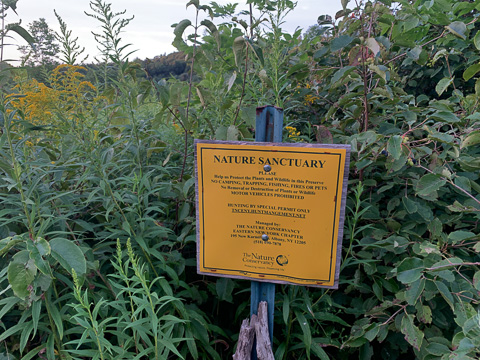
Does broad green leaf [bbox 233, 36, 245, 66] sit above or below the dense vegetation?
above

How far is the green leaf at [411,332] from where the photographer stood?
144 centimetres

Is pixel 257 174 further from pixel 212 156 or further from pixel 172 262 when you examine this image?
pixel 172 262

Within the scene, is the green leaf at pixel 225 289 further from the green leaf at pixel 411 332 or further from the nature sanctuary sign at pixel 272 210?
the green leaf at pixel 411 332

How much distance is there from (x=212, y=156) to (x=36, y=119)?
4.11 feet

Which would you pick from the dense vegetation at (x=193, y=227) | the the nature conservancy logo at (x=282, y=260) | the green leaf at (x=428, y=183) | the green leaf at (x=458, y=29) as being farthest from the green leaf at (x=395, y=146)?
the green leaf at (x=458, y=29)

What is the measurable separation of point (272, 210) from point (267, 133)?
1.07 ft

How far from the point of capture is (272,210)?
4.91 ft

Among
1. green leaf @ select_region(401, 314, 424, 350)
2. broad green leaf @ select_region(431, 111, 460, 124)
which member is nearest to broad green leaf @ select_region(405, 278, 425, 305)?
green leaf @ select_region(401, 314, 424, 350)

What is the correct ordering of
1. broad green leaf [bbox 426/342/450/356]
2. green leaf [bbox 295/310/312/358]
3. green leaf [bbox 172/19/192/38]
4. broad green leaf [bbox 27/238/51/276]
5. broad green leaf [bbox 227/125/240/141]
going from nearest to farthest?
broad green leaf [bbox 27/238/51/276], broad green leaf [bbox 426/342/450/356], green leaf [bbox 295/310/312/358], broad green leaf [bbox 227/125/240/141], green leaf [bbox 172/19/192/38]

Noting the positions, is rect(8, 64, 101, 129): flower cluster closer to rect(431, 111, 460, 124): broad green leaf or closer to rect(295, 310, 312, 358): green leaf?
rect(295, 310, 312, 358): green leaf

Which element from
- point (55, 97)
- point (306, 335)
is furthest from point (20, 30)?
point (306, 335)

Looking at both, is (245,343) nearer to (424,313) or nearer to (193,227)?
(193,227)

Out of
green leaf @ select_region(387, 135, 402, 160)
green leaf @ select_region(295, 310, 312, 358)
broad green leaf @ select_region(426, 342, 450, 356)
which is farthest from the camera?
green leaf @ select_region(295, 310, 312, 358)

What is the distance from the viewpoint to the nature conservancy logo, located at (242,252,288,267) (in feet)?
5.03
